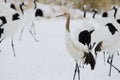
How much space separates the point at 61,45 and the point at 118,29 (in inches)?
84.7

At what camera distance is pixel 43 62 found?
759cm

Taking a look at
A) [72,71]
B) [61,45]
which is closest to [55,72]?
[72,71]

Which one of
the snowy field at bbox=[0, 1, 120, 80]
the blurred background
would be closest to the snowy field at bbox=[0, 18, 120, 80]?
the snowy field at bbox=[0, 1, 120, 80]

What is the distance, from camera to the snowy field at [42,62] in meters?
6.78

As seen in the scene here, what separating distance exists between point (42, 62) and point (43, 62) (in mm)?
16

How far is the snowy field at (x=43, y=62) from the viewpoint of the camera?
679 centimetres

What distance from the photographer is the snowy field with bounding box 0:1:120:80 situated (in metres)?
6.79

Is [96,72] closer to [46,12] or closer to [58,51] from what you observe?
[58,51]

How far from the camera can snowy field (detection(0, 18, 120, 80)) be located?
6781mm

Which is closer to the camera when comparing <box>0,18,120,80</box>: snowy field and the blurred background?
<box>0,18,120,80</box>: snowy field

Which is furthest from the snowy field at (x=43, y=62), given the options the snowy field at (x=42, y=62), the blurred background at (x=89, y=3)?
the blurred background at (x=89, y=3)

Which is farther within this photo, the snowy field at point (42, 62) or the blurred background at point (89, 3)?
the blurred background at point (89, 3)

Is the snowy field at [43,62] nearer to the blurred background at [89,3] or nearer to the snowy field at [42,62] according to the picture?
the snowy field at [42,62]

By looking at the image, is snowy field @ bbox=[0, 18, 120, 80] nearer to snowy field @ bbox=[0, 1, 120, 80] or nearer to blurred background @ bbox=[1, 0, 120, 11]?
snowy field @ bbox=[0, 1, 120, 80]
